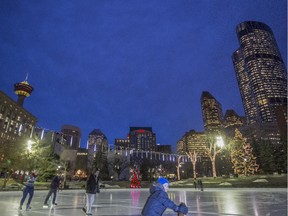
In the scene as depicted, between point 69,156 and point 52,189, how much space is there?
4243 inches

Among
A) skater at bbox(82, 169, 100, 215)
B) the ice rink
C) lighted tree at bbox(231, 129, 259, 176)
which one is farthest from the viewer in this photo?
lighted tree at bbox(231, 129, 259, 176)

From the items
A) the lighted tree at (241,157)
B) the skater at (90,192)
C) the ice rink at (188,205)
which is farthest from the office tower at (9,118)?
the skater at (90,192)

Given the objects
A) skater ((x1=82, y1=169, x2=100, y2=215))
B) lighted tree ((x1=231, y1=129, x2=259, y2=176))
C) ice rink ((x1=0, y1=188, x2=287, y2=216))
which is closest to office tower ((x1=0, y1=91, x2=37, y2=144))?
lighted tree ((x1=231, y1=129, x2=259, y2=176))

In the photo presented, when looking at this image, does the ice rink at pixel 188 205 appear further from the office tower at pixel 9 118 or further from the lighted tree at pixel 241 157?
the office tower at pixel 9 118

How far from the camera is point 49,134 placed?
108500 mm

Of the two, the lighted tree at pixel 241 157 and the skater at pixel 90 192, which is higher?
the lighted tree at pixel 241 157

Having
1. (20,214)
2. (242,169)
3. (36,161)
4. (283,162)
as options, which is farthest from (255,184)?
(36,161)

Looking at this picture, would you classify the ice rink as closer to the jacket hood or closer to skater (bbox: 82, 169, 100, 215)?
skater (bbox: 82, 169, 100, 215)

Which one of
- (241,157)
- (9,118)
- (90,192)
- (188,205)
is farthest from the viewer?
(9,118)

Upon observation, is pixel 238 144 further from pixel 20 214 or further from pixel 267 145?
pixel 20 214

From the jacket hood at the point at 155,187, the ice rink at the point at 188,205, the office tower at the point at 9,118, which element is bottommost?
the ice rink at the point at 188,205

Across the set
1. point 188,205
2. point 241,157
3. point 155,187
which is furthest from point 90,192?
point 241,157

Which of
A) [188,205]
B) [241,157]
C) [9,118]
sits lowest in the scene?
[188,205]

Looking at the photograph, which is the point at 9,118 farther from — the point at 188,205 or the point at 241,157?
the point at 188,205
